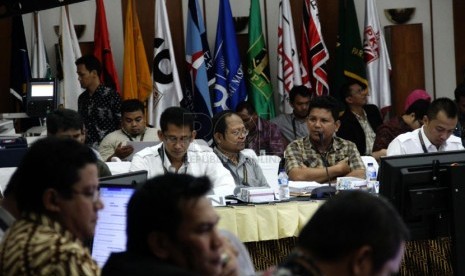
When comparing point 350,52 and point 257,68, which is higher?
point 350,52

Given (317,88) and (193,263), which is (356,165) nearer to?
(317,88)

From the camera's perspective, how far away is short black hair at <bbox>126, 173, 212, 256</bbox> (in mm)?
2227

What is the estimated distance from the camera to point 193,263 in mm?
2252

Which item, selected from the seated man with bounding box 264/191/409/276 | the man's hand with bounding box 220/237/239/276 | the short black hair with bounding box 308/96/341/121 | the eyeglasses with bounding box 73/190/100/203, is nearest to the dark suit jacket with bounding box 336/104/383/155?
the short black hair with bounding box 308/96/341/121

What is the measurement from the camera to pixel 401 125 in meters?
7.69

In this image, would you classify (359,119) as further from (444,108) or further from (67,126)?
(67,126)

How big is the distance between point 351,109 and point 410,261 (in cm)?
297

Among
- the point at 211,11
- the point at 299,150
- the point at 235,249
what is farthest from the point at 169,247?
the point at 211,11

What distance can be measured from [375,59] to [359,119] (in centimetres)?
93

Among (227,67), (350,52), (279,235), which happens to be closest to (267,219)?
(279,235)

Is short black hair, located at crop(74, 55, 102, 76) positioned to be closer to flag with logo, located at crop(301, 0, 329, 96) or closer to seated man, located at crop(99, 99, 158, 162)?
Answer: seated man, located at crop(99, 99, 158, 162)

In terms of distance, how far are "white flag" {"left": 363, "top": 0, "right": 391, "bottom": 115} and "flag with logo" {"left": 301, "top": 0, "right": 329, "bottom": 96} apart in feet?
1.36

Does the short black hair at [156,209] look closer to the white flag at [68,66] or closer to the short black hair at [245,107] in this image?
the short black hair at [245,107]

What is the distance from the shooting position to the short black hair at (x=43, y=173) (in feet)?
8.26
